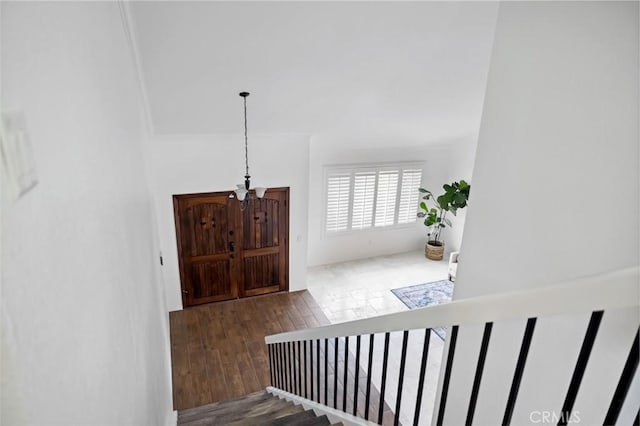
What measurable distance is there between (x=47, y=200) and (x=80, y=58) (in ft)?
2.18

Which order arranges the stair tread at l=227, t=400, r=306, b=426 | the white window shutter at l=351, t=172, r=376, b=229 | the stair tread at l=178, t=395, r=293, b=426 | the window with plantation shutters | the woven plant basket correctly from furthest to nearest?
the woven plant basket < the white window shutter at l=351, t=172, r=376, b=229 < the window with plantation shutters < the stair tread at l=178, t=395, r=293, b=426 < the stair tread at l=227, t=400, r=306, b=426

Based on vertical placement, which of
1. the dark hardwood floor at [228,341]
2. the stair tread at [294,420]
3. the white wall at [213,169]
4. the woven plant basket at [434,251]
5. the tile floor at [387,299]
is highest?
the white wall at [213,169]

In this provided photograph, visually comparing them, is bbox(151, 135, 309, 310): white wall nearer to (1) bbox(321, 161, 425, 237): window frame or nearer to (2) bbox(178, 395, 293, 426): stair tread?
(1) bbox(321, 161, 425, 237): window frame

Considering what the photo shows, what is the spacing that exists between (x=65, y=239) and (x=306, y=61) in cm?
342

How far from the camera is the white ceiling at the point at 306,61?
322 centimetres

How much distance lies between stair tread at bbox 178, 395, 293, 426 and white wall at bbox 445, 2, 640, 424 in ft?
6.69

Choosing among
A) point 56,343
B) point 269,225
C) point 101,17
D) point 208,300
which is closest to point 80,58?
point 101,17

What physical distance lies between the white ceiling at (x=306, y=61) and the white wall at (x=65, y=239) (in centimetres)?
165

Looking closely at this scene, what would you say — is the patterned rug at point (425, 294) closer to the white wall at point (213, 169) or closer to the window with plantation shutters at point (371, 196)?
the window with plantation shutters at point (371, 196)

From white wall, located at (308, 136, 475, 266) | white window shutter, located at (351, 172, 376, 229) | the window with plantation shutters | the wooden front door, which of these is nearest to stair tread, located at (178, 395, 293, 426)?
the wooden front door

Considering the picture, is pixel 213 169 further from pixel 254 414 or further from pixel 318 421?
pixel 318 421

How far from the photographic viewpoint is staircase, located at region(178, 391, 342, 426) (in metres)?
2.48

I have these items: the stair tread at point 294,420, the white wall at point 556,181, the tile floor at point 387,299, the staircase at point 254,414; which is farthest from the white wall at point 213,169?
the white wall at point 556,181

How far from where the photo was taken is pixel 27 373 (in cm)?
66
